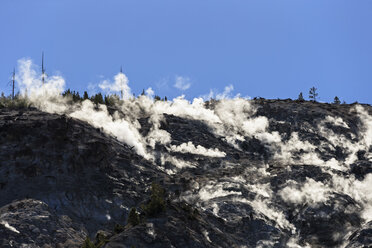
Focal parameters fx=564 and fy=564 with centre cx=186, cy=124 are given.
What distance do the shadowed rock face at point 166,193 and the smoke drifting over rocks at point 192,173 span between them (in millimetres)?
156

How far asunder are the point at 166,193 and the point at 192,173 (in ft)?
40.1

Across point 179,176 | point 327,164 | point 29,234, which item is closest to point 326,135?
point 327,164

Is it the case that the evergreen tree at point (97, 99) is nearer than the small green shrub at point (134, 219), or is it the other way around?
the small green shrub at point (134, 219)

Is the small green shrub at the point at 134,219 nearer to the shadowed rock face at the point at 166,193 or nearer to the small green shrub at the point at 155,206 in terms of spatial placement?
the shadowed rock face at the point at 166,193

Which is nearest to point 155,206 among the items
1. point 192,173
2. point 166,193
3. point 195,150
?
point 166,193

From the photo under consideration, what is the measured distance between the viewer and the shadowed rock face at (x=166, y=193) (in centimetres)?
5762

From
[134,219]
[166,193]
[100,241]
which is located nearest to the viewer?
[100,241]

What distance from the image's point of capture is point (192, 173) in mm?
83250

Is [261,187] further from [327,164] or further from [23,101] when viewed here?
[23,101]

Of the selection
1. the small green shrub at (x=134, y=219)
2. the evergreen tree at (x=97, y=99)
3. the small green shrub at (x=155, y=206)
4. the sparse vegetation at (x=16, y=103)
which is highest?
the evergreen tree at (x=97, y=99)

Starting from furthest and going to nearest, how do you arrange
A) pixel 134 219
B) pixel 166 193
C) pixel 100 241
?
pixel 166 193 < pixel 134 219 < pixel 100 241

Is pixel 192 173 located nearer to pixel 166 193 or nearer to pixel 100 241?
pixel 166 193

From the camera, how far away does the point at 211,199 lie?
2886 inches

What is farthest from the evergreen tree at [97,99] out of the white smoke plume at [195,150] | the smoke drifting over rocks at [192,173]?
the white smoke plume at [195,150]
